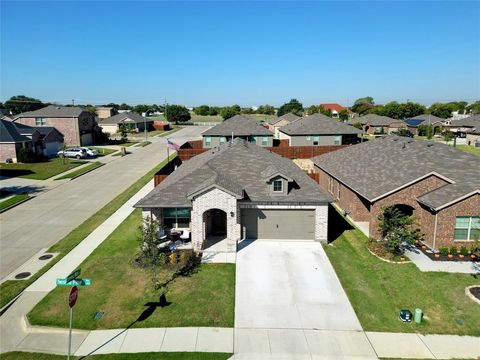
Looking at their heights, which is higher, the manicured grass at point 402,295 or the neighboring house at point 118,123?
the neighboring house at point 118,123

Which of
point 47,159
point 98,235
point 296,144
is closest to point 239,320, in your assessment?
point 98,235

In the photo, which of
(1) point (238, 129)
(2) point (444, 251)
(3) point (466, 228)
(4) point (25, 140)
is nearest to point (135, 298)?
(2) point (444, 251)

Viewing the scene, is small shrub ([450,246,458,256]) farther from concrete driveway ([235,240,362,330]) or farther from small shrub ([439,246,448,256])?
concrete driveway ([235,240,362,330])

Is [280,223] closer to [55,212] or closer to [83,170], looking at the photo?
[55,212]

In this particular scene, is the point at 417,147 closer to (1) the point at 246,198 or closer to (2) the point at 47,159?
(1) the point at 246,198

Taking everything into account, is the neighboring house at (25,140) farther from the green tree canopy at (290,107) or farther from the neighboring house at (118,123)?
the green tree canopy at (290,107)

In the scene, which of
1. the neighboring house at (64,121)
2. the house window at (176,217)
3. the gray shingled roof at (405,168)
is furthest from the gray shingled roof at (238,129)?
the house window at (176,217)

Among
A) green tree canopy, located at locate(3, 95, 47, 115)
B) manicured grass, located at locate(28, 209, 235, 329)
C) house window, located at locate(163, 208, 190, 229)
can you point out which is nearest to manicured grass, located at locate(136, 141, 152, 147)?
house window, located at locate(163, 208, 190, 229)
